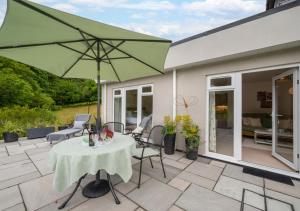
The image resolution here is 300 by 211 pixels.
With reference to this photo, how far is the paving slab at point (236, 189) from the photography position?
2.24 meters

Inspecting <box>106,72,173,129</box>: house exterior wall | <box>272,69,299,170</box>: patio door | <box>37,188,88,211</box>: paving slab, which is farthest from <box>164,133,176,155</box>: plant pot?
<box>272,69,299,170</box>: patio door

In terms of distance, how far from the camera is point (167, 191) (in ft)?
8.00

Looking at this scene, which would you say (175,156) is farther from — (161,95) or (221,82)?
(221,82)

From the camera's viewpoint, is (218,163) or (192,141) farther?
(192,141)

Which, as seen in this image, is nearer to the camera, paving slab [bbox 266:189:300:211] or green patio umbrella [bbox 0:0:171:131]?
green patio umbrella [bbox 0:0:171:131]

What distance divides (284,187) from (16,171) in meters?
5.12

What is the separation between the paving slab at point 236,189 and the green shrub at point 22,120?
7.18 m

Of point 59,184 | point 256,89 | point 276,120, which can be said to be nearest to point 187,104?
point 276,120

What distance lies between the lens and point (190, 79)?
434 centimetres

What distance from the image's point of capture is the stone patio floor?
6.89 feet

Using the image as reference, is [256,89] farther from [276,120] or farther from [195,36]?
[195,36]

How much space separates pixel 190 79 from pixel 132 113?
2.85 meters

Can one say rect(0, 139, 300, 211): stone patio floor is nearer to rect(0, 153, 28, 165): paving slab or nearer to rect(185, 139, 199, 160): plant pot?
rect(0, 153, 28, 165): paving slab

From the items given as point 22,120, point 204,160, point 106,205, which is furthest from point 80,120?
point 204,160
